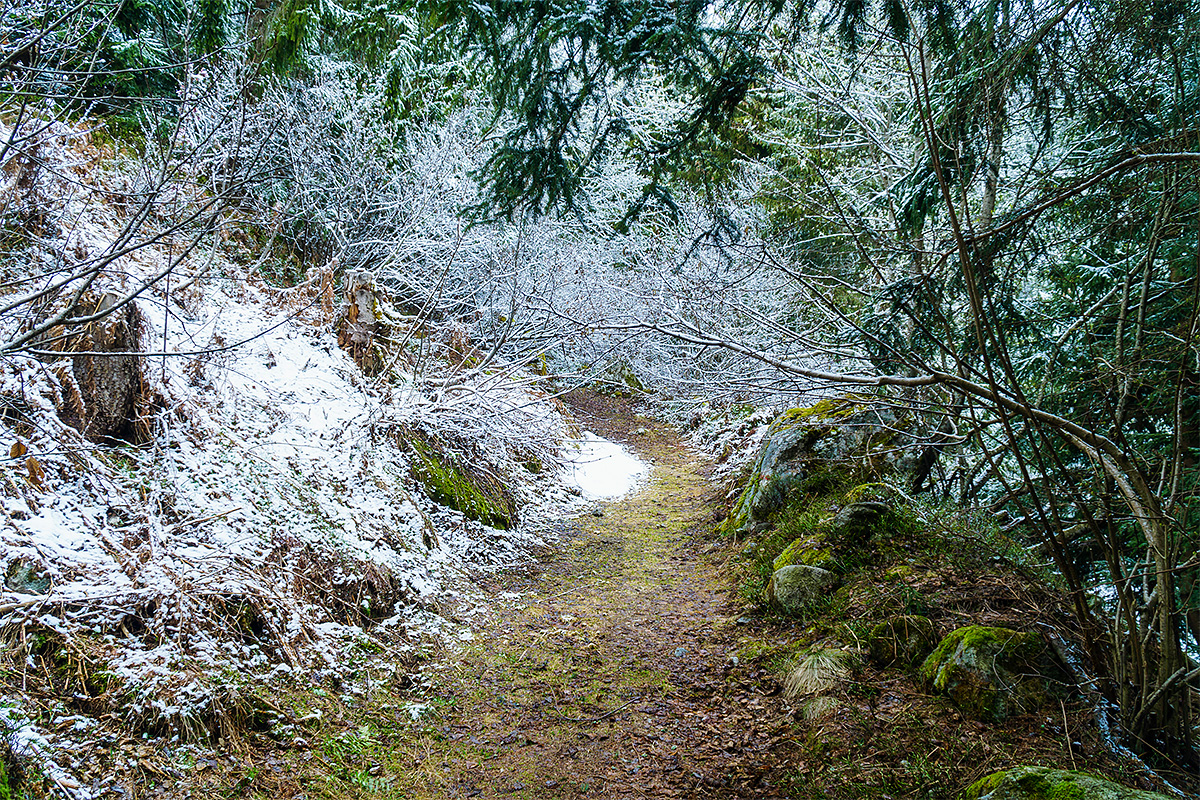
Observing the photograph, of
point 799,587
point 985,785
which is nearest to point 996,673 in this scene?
point 985,785

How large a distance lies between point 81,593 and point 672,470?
427 inches

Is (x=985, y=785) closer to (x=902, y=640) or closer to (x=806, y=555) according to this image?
(x=902, y=640)

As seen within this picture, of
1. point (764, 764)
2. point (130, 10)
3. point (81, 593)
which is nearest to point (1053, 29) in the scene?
point (764, 764)

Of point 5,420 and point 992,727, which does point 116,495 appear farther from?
point 992,727

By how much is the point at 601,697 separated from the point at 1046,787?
264 cm

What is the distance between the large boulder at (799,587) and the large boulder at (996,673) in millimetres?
1410

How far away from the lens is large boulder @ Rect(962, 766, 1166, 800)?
2453mm

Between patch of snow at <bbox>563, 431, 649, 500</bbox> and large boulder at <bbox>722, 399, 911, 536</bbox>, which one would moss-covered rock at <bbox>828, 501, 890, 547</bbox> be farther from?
patch of snow at <bbox>563, 431, 649, 500</bbox>

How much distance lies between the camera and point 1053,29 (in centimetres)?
328

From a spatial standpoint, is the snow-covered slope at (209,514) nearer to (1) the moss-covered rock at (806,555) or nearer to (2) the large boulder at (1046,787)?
(1) the moss-covered rock at (806,555)

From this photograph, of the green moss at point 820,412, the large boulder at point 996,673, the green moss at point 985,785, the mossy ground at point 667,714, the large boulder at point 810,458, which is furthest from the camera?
the green moss at point 820,412

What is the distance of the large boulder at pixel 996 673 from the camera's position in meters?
3.40

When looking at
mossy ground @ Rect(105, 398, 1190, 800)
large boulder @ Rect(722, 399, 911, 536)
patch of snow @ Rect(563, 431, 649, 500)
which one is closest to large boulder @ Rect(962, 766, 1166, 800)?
mossy ground @ Rect(105, 398, 1190, 800)

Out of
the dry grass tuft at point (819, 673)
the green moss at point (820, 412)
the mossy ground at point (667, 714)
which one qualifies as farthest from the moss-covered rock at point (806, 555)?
Answer: the green moss at point (820, 412)
